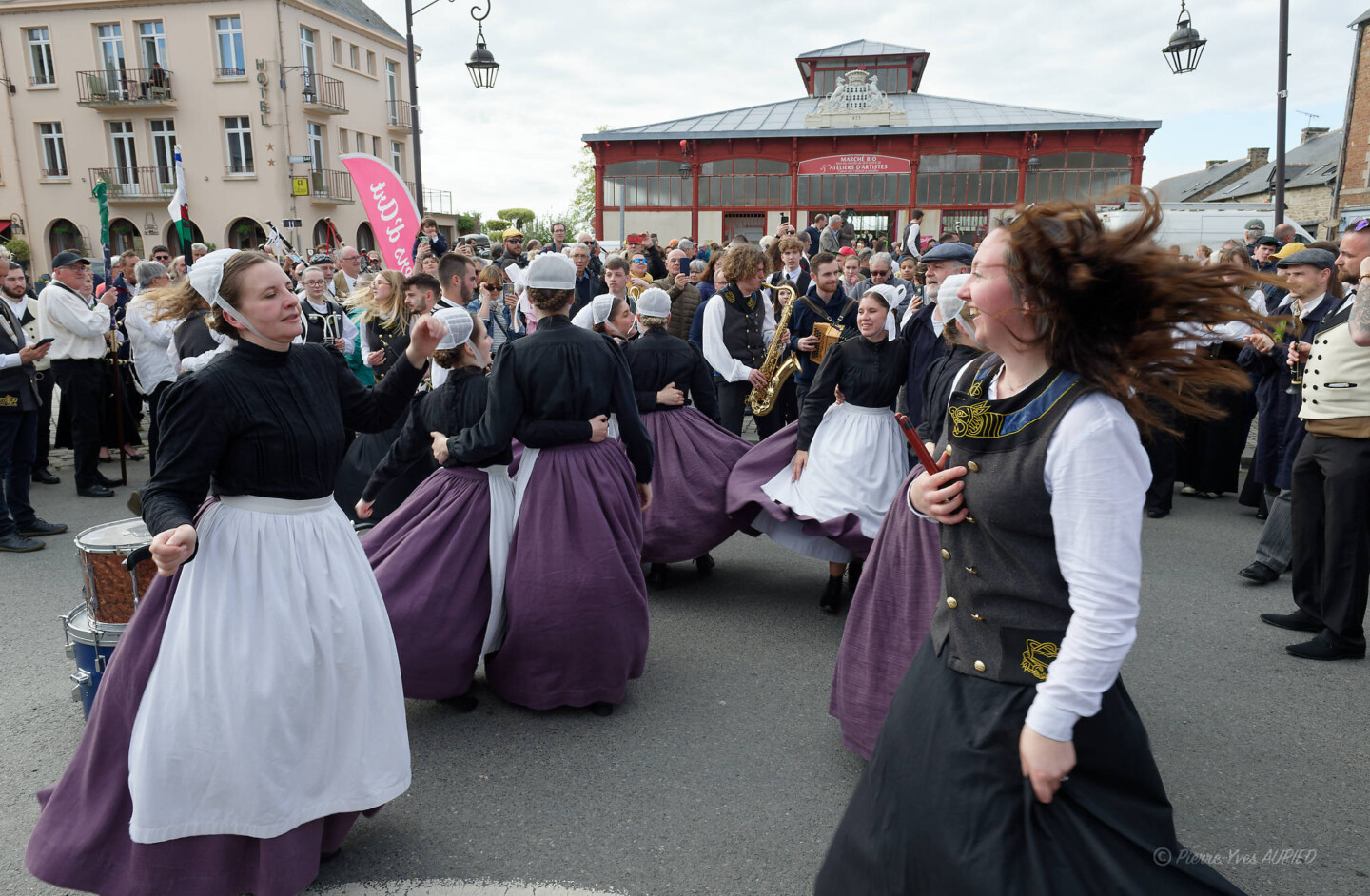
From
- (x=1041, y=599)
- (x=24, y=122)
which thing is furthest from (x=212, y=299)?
(x=24, y=122)

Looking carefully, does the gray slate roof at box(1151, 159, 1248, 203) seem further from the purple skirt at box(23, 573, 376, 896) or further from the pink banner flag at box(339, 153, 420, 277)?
the purple skirt at box(23, 573, 376, 896)

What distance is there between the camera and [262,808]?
2502 millimetres

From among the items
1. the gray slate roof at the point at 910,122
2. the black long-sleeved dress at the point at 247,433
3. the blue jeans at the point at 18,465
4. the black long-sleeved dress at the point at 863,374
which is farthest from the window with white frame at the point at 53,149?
the black long-sleeved dress at the point at 247,433

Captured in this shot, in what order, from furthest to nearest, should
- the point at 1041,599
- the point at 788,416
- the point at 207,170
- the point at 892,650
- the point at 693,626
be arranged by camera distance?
the point at 207,170 → the point at 788,416 → the point at 693,626 → the point at 892,650 → the point at 1041,599

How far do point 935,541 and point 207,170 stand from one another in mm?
34469

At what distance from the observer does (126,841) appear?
98.1 inches

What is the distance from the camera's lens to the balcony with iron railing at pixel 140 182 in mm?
31547

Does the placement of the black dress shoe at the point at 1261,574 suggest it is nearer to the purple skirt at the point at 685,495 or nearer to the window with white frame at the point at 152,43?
the purple skirt at the point at 685,495

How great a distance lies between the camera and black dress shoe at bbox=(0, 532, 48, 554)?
632cm

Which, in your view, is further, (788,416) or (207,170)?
(207,170)

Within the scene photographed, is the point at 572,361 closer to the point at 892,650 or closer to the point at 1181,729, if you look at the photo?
the point at 892,650

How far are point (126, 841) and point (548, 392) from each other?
7.26 feet

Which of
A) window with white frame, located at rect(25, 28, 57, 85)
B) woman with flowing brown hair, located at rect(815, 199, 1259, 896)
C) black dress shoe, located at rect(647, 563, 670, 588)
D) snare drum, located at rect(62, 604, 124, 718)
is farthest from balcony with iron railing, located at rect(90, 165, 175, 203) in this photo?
woman with flowing brown hair, located at rect(815, 199, 1259, 896)

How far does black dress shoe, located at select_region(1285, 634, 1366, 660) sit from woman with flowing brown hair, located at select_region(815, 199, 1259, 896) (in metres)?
3.51
